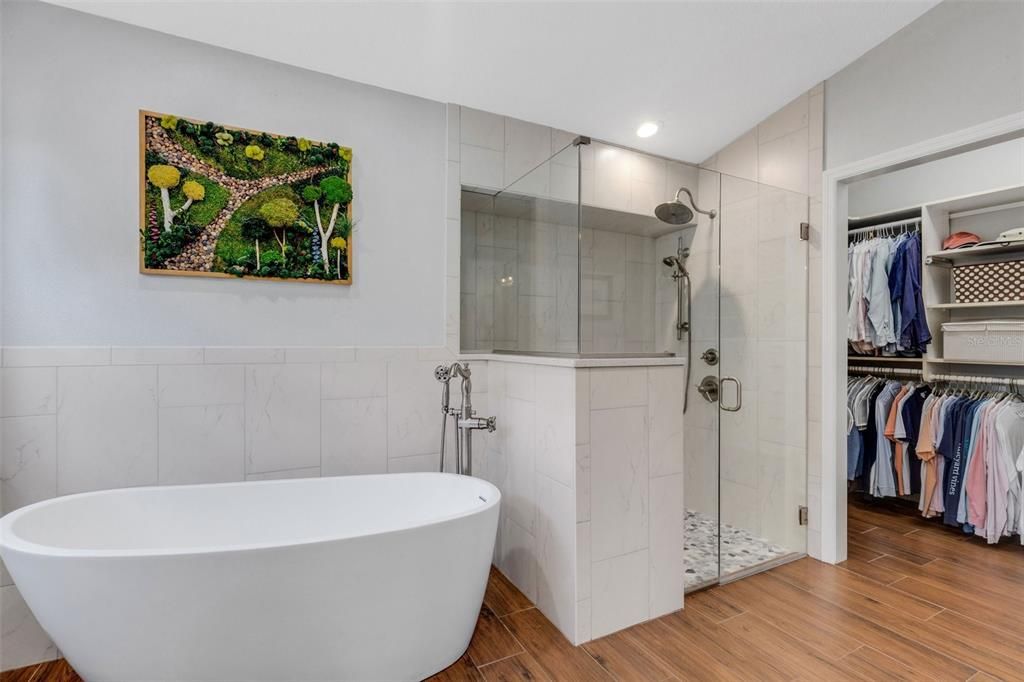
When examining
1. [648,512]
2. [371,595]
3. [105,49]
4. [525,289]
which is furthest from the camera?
[525,289]

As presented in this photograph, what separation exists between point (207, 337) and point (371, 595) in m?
1.29

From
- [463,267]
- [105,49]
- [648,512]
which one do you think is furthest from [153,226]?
[648,512]

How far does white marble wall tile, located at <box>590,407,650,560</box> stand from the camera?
1.94 meters

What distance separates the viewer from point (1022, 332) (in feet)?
9.50

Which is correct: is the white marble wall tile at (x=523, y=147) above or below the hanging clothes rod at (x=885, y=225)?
above

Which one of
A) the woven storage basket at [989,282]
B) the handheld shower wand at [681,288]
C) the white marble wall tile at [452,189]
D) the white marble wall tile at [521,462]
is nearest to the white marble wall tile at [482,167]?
the white marble wall tile at [452,189]

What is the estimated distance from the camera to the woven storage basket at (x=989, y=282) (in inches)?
117

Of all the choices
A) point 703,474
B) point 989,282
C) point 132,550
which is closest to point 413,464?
point 132,550

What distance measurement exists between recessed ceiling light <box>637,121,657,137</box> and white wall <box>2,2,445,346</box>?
125 cm

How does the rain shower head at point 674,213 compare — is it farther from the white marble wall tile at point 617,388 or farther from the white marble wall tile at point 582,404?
the white marble wall tile at point 582,404

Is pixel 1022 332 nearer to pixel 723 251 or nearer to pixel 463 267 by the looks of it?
pixel 723 251

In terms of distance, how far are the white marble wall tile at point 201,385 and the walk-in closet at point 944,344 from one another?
328 centimetres

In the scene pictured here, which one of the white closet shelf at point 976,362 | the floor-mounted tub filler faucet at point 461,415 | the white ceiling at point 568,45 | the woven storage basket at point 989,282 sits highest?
the white ceiling at point 568,45

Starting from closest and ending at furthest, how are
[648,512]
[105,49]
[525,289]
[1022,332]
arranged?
[105,49] < [648,512] < [525,289] < [1022,332]
